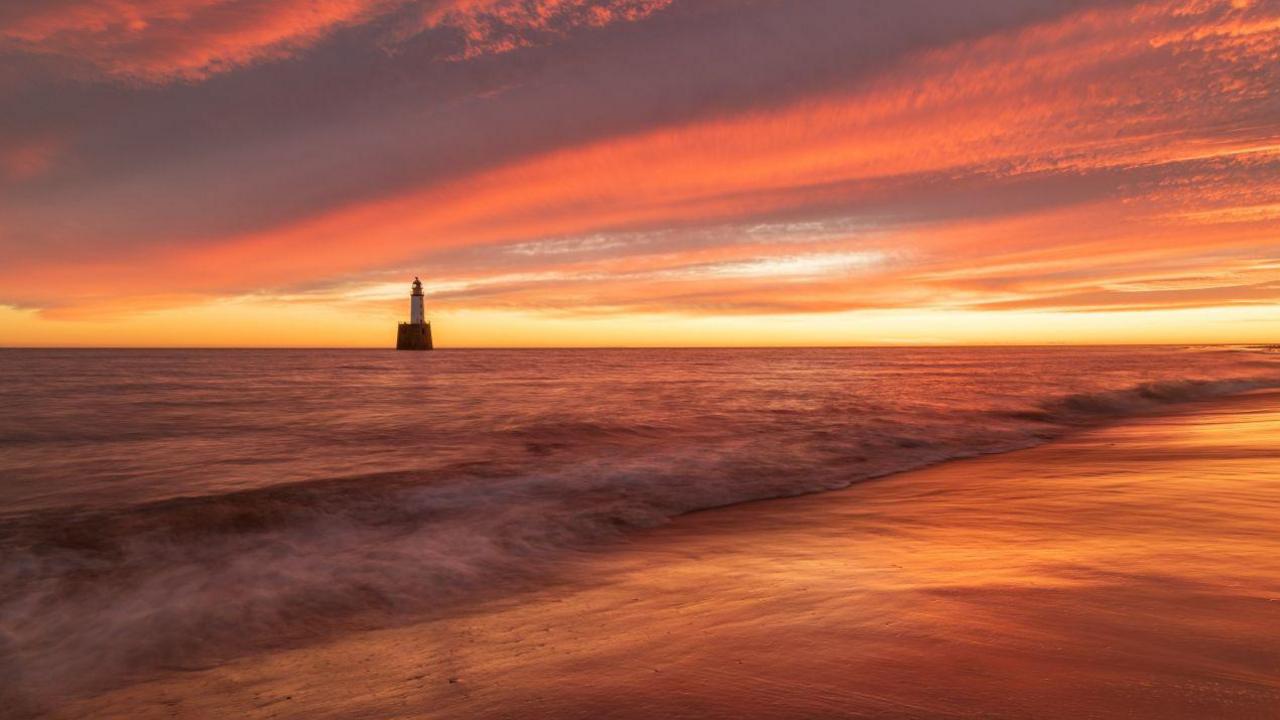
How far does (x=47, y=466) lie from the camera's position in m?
11.9

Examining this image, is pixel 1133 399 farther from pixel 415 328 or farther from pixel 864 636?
pixel 415 328

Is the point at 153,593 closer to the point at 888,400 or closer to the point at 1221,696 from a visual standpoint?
the point at 1221,696

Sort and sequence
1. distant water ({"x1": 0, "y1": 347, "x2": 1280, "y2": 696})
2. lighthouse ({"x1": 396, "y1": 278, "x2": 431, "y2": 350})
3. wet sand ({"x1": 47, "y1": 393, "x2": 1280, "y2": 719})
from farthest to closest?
lighthouse ({"x1": 396, "y1": 278, "x2": 431, "y2": 350}) < distant water ({"x1": 0, "y1": 347, "x2": 1280, "y2": 696}) < wet sand ({"x1": 47, "y1": 393, "x2": 1280, "y2": 719})

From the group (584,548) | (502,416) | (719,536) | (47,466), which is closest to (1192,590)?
(719,536)

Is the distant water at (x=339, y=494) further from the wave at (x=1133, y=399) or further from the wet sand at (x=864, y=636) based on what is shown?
the wet sand at (x=864, y=636)

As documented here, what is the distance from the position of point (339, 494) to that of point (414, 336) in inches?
3999

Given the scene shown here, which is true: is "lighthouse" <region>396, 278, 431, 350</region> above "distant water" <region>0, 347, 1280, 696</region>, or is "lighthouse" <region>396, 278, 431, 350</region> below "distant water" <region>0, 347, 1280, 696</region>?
above

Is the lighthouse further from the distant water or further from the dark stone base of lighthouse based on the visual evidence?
the distant water

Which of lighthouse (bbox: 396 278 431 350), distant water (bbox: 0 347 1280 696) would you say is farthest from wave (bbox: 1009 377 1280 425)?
lighthouse (bbox: 396 278 431 350)

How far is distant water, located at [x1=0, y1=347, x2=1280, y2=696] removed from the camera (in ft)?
17.5

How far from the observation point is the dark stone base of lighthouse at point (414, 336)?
345 ft

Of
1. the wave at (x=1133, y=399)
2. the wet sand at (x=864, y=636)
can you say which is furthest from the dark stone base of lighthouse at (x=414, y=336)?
the wet sand at (x=864, y=636)

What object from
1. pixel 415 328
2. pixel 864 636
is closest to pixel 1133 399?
pixel 864 636

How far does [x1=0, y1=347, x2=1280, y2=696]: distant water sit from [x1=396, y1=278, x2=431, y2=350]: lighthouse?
79.2 meters
